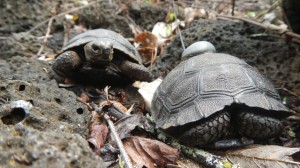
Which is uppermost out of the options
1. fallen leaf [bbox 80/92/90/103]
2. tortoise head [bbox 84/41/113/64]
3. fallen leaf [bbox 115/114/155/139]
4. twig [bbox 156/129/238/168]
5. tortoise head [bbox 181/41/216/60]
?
tortoise head [bbox 181/41/216/60]

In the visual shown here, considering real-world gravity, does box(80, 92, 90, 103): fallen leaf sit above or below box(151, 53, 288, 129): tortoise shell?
below

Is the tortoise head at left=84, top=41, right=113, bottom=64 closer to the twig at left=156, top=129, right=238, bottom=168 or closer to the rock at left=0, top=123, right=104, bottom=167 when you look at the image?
the twig at left=156, top=129, right=238, bottom=168

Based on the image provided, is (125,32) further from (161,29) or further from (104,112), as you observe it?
(104,112)

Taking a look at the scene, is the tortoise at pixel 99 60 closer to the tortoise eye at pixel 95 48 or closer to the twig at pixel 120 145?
the tortoise eye at pixel 95 48

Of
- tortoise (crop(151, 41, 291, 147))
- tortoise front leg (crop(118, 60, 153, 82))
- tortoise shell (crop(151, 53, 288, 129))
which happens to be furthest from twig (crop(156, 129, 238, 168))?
tortoise front leg (crop(118, 60, 153, 82))

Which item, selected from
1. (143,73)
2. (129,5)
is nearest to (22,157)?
(143,73)
